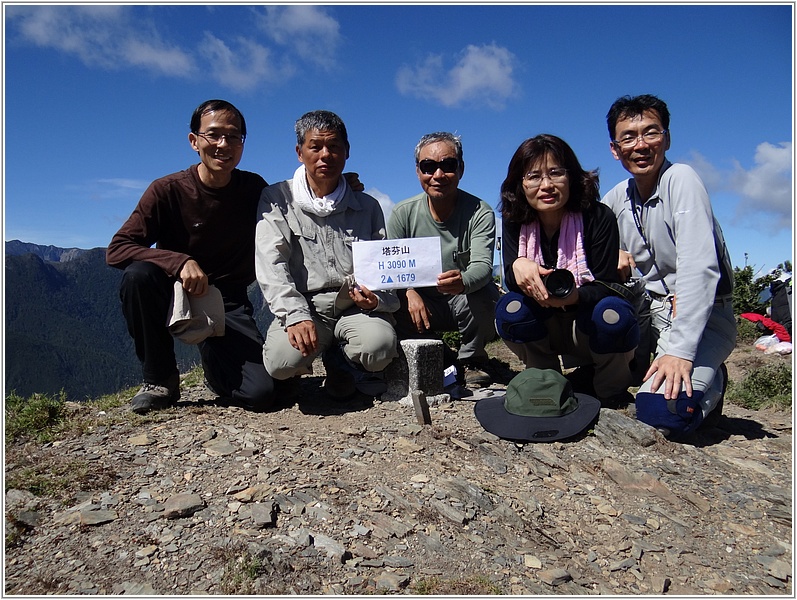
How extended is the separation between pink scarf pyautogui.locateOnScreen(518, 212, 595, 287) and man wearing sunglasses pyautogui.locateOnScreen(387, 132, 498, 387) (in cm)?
60

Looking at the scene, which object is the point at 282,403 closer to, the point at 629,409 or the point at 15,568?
the point at 15,568

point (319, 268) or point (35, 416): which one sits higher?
point (319, 268)

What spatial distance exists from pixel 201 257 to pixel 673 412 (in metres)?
3.78

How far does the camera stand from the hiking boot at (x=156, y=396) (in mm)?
4523

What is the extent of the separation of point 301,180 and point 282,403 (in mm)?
1842

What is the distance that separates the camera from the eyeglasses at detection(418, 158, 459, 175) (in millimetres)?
4961

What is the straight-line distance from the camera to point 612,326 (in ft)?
14.0

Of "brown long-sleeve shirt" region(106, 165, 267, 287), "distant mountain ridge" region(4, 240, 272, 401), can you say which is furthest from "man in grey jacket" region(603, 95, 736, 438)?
"distant mountain ridge" region(4, 240, 272, 401)

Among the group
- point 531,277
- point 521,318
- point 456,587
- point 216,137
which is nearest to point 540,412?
point 521,318

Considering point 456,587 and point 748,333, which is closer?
point 456,587

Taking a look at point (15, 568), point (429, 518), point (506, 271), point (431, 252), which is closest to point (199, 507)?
point (15, 568)

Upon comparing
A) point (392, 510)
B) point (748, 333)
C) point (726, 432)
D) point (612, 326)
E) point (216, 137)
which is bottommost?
point (392, 510)

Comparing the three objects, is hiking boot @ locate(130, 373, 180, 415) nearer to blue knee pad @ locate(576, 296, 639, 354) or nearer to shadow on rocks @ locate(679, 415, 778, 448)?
blue knee pad @ locate(576, 296, 639, 354)

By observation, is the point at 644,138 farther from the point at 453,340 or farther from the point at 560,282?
the point at 453,340
